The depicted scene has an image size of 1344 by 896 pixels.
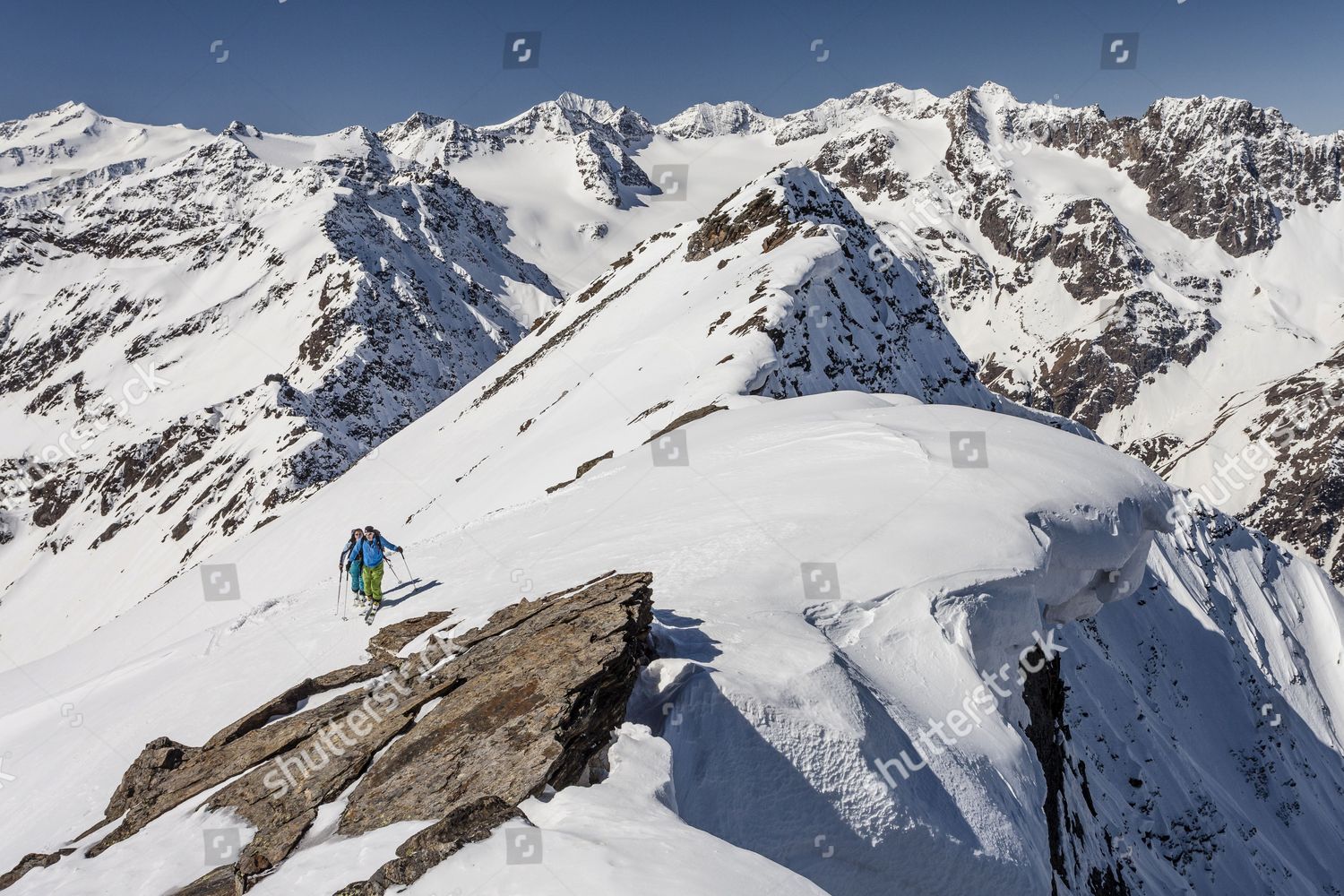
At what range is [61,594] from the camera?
315 feet

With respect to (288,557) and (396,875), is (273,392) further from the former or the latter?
(396,875)

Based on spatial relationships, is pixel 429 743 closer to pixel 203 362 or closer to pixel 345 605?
pixel 345 605

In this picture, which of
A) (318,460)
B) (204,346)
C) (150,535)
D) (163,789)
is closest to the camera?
(163,789)

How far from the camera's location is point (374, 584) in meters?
15.7

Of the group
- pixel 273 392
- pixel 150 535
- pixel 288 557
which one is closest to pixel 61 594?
pixel 150 535

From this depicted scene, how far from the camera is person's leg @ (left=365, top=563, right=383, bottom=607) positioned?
618 inches

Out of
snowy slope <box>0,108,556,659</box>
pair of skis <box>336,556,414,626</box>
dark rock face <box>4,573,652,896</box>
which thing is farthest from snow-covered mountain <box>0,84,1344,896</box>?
snowy slope <box>0,108,556,659</box>

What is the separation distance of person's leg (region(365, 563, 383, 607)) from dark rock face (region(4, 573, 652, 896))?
4.34m

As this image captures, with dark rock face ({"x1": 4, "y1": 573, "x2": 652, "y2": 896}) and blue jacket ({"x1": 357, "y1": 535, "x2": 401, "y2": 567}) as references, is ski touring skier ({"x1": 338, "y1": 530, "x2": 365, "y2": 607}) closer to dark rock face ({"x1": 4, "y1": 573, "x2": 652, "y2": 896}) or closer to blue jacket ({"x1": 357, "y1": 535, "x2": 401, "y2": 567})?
blue jacket ({"x1": 357, "y1": 535, "x2": 401, "y2": 567})

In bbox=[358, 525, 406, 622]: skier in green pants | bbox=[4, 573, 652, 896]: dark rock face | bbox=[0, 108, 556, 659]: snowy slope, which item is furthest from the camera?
bbox=[0, 108, 556, 659]: snowy slope

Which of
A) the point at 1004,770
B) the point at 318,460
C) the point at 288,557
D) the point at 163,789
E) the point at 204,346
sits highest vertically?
the point at 204,346

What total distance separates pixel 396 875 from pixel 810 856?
4402mm

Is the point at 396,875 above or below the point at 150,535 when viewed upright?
below

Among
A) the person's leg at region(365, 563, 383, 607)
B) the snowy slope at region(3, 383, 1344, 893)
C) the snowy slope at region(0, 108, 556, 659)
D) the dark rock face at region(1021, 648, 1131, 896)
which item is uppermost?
the snowy slope at region(0, 108, 556, 659)
